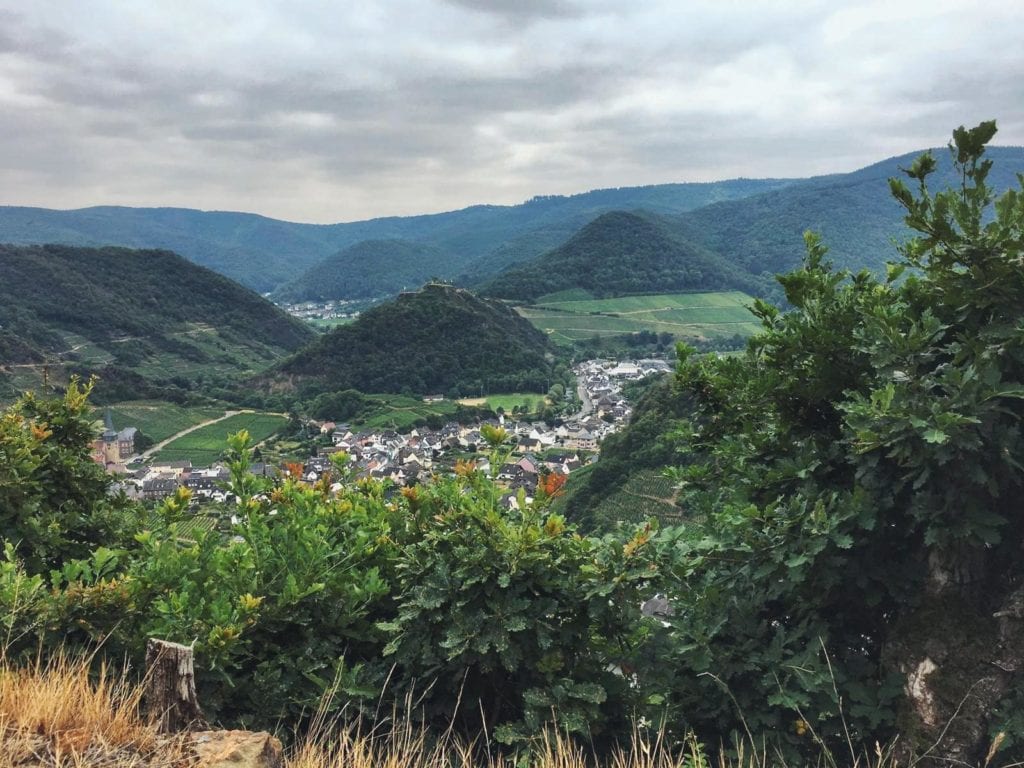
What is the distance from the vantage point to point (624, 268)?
439 ft

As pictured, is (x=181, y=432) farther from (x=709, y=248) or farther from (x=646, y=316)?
(x=709, y=248)

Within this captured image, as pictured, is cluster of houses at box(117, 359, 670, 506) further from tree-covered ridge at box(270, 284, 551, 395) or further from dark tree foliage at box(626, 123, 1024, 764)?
dark tree foliage at box(626, 123, 1024, 764)

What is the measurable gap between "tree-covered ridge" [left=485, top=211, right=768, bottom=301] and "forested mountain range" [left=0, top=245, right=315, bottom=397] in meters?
46.7

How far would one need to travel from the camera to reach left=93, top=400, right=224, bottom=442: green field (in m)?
60.4

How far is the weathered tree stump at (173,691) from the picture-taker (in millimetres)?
2551

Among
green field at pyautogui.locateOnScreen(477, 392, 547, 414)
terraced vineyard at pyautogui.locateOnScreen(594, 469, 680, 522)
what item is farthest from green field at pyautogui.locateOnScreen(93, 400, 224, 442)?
terraced vineyard at pyautogui.locateOnScreen(594, 469, 680, 522)

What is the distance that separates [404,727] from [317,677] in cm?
45

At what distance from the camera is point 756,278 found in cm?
14638

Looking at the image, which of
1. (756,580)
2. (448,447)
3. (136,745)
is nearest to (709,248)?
(448,447)

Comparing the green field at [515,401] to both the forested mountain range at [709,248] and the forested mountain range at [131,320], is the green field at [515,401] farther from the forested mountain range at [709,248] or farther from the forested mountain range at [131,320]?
the forested mountain range at [709,248]

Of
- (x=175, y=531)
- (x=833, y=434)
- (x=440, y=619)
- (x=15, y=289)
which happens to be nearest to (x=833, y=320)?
(x=833, y=434)

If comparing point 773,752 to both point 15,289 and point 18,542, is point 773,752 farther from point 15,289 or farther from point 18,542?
point 15,289

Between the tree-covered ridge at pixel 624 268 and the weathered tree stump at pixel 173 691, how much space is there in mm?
124511

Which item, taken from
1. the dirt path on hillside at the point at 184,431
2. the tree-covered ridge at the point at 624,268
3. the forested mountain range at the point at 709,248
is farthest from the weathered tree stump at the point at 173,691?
the tree-covered ridge at the point at 624,268
